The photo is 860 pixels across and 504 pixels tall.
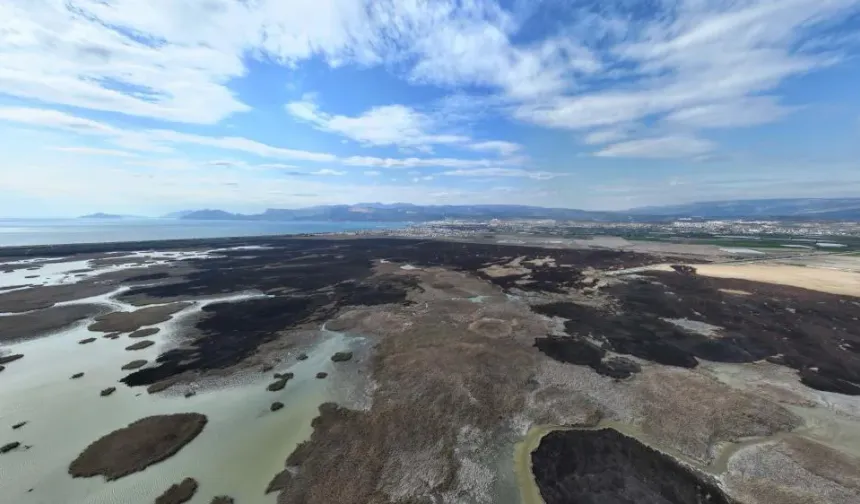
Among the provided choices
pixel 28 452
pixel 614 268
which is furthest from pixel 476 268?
pixel 28 452

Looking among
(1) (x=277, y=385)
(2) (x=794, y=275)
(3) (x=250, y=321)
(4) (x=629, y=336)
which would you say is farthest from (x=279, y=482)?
(2) (x=794, y=275)

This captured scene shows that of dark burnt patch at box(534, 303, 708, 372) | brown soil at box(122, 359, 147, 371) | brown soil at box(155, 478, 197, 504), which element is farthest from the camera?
dark burnt patch at box(534, 303, 708, 372)

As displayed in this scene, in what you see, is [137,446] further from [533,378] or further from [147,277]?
[147,277]

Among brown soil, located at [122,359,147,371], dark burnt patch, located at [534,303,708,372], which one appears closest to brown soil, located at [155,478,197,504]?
brown soil, located at [122,359,147,371]

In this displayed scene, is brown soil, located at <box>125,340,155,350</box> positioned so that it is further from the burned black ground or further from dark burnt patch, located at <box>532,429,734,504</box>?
dark burnt patch, located at <box>532,429,734,504</box>

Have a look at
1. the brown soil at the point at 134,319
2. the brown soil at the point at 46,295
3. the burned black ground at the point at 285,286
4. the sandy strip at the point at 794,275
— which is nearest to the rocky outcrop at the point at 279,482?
the burned black ground at the point at 285,286

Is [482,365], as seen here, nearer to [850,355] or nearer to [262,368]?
[262,368]
